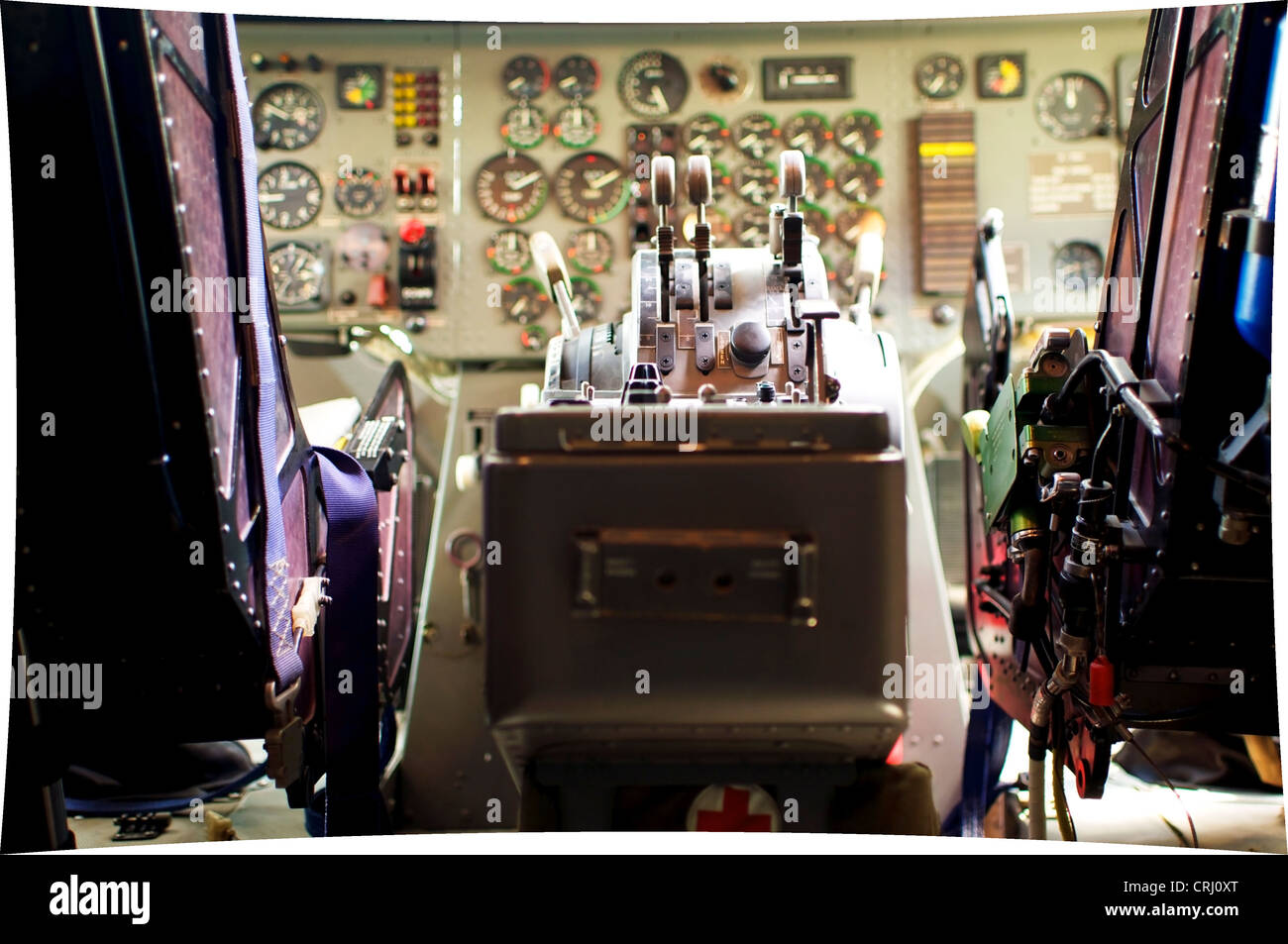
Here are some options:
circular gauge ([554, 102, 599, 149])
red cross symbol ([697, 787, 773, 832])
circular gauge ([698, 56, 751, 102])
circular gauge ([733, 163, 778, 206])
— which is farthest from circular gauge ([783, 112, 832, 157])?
red cross symbol ([697, 787, 773, 832])

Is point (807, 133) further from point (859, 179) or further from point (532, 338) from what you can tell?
point (532, 338)

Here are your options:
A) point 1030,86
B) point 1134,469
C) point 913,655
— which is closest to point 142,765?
point 913,655

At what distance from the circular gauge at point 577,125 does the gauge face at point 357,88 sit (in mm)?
831

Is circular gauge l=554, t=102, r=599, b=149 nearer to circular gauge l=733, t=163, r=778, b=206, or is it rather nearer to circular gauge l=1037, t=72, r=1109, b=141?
circular gauge l=733, t=163, r=778, b=206

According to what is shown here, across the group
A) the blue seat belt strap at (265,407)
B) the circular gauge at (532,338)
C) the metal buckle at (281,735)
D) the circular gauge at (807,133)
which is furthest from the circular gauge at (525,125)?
the metal buckle at (281,735)

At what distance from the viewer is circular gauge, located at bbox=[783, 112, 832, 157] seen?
3.82 meters

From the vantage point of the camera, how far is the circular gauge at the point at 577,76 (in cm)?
381

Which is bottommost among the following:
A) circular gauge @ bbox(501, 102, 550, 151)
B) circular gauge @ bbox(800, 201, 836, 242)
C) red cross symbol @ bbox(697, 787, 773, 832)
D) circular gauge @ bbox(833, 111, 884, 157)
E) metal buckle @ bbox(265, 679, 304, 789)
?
red cross symbol @ bbox(697, 787, 773, 832)

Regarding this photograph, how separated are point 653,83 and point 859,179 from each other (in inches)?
41.3

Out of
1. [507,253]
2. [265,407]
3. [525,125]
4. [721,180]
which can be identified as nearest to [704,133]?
[721,180]

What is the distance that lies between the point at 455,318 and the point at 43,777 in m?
2.64

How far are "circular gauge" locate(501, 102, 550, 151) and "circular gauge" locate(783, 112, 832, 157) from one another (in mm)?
1117

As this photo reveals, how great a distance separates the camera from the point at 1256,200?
1354 millimetres

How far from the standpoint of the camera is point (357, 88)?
3.82 metres
